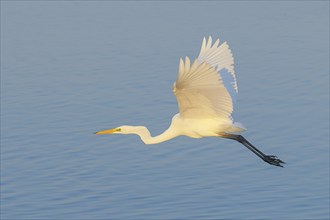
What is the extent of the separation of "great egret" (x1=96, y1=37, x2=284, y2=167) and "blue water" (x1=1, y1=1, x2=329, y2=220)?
6.13 metres

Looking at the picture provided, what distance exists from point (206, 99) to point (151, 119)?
1007 cm

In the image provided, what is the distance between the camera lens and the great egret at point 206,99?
43.4ft

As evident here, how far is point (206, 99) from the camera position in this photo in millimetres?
14070

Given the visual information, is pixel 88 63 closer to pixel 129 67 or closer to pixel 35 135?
pixel 129 67

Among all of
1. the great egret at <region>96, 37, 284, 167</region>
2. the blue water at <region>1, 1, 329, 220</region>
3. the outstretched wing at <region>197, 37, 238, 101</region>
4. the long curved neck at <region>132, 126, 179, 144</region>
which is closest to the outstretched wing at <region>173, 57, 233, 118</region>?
the great egret at <region>96, 37, 284, 167</region>

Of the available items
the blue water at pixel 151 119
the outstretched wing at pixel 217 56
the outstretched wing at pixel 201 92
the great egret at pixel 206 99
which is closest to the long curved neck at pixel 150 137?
the great egret at pixel 206 99

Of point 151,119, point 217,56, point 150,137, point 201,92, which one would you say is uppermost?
point 151,119

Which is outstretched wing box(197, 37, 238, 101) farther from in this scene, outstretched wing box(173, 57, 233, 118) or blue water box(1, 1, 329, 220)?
blue water box(1, 1, 329, 220)

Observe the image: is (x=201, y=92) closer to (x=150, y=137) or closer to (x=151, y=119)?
(x=150, y=137)

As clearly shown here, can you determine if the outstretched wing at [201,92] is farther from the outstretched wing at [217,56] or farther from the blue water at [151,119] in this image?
the blue water at [151,119]

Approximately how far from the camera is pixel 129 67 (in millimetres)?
27875

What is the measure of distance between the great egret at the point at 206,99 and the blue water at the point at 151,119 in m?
6.13

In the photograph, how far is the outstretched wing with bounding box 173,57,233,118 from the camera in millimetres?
13047

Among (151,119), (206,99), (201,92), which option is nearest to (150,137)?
(206,99)
